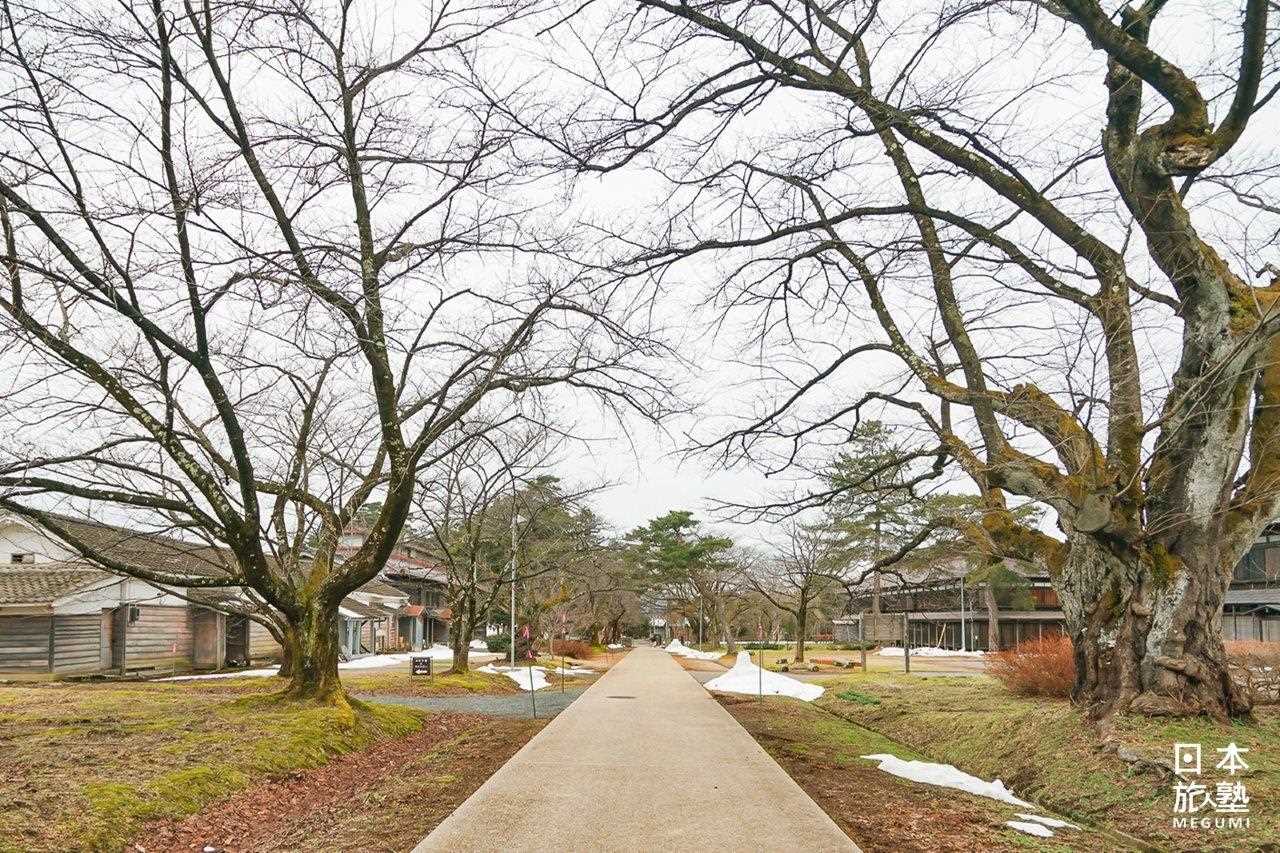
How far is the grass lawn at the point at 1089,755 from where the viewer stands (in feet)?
22.3

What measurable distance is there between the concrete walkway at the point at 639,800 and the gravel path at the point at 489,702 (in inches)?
217

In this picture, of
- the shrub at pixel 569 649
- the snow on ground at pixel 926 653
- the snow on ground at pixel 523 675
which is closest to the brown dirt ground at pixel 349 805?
the snow on ground at pixel 523 675

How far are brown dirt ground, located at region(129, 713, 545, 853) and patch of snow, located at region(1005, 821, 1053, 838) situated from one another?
4.45 meters

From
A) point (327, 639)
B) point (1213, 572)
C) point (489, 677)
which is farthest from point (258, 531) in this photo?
point (489, 677)

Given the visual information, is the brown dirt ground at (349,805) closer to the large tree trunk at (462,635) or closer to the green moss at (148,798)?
the green moss at (148,798)

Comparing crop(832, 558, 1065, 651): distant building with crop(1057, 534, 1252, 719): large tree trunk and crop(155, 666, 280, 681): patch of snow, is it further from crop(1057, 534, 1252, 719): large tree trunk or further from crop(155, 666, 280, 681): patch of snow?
crop(1057, 534, 1252, 719): large tree trunk

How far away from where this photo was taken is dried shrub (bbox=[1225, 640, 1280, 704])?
10.8 metres

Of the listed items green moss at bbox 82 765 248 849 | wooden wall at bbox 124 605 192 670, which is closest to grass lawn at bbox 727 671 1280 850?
green moss at bbox 82 765 248 849

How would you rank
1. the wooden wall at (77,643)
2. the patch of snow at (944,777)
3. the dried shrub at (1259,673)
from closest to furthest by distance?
the patch of snow at (944,777), the dried shrub at (1259,673), the wooden wall at (77,643)

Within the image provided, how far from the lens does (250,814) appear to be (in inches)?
289

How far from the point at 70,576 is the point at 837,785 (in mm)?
22935

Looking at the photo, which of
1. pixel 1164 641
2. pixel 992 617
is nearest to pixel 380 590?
pixel 992 617

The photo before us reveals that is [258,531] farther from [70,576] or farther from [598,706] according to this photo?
[70,576]

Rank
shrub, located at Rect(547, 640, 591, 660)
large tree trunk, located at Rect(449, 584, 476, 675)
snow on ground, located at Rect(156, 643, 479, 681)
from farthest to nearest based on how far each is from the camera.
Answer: shrub, located at Rect(547, 640, 591, 660) < large tree trunk, located at Rect(449, 584, 476, 675) < snow on ground, located at Rect(156, 643, 479, 681)
